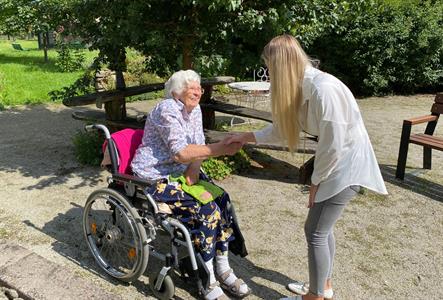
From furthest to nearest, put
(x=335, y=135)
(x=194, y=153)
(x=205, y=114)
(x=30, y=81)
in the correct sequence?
1. (x=30, y=81)
2. (x=205, y=114)
3. (x=194, y=153)
4. (x=335, y=135)

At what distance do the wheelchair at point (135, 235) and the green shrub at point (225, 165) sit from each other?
191cm

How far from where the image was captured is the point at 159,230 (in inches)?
120

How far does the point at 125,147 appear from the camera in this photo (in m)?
3.22

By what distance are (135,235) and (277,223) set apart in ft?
5.51

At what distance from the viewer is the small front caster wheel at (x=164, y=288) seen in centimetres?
289

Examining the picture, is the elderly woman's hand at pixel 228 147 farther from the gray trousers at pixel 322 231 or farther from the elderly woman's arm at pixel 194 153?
the gray trousers at pixel 322 231

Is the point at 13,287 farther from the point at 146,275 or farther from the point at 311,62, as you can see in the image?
the point at 311,62

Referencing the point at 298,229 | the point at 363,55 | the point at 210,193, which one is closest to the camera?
the point at 210,193

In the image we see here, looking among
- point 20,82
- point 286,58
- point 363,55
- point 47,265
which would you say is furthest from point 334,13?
point 20,82

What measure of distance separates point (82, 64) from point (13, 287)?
44.4 ft

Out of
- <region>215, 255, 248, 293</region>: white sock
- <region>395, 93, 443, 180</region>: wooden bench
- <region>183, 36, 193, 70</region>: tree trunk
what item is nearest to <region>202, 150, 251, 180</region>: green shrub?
<region>183, 36, 193, 70</region>: tree trunk

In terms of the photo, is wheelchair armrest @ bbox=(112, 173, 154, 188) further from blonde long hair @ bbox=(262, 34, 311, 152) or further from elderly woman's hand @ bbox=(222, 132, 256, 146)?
blonde long hair @ bbox=(262, 34, 311, 152)

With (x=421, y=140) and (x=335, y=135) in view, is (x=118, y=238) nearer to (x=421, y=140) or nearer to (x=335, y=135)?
(x=335, y=135)


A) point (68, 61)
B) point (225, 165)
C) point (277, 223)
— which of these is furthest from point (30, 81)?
point (277, 223)
